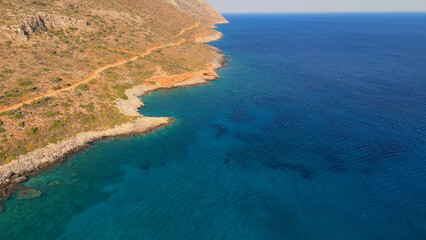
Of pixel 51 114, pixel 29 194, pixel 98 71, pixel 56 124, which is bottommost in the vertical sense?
pixel 29 194

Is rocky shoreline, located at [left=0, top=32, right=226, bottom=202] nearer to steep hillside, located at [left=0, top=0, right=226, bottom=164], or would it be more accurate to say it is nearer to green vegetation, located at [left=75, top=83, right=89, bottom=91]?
steep hillside, located at [left=0, top=0, right=226, bottom=164]

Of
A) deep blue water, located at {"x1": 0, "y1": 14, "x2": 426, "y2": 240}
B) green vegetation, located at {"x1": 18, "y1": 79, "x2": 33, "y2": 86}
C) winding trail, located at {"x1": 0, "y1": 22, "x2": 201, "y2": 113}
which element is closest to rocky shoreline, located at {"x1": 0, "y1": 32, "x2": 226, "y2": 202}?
deep blue water, located at {"x1": 0, "y1": 14, "x2": 426, "y2": 240}

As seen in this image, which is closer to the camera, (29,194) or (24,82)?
(29,194)

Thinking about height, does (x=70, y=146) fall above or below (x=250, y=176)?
above

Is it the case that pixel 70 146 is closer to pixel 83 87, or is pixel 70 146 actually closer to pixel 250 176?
pixel 83 87

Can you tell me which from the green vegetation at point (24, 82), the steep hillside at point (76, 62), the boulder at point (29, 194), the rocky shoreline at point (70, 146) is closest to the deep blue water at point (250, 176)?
the boulder at point (29, 194)

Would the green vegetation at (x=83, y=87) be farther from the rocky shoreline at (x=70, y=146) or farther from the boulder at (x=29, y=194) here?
the boulder at (x=29, y=194)

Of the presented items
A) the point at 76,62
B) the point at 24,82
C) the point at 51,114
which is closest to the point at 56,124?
the point at 51,114
